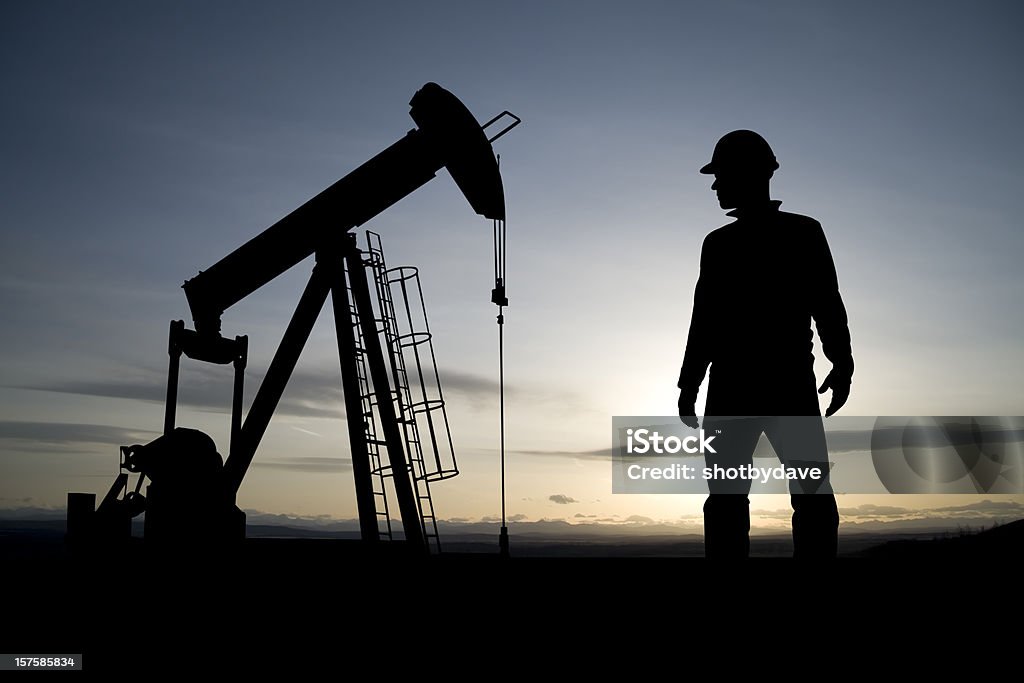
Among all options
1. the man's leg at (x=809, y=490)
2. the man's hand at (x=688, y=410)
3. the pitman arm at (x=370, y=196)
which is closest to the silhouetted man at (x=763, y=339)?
the man's leg at (x=809, y=490)

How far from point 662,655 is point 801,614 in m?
0.72

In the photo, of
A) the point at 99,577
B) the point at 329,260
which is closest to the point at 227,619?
the point at 99,577

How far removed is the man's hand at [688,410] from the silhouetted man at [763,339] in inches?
9.7

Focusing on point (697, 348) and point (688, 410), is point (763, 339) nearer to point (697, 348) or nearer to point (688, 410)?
point (697, 348)

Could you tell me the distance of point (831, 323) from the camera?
4.03m

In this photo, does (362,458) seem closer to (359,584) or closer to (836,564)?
(359,584)

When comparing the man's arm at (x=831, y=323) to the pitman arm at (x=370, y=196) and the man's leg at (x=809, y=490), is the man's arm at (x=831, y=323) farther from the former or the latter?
the pitman arm at (x=370, y=196)

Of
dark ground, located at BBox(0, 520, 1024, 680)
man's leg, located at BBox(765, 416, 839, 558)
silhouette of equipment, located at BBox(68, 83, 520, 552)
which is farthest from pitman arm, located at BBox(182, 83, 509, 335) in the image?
man's leg, located at BBox(765, 416, 839, 558)

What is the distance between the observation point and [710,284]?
13.5ft

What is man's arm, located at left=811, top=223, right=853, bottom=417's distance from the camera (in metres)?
3.99

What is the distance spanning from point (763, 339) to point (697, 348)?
A: 41cm

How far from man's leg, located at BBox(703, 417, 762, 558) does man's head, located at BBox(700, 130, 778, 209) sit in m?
1.18

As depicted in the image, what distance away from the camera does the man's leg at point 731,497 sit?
12.6ft

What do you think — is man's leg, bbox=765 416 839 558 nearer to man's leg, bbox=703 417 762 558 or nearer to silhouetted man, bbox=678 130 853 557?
silhouetted man, bbox=678 130 853 557
